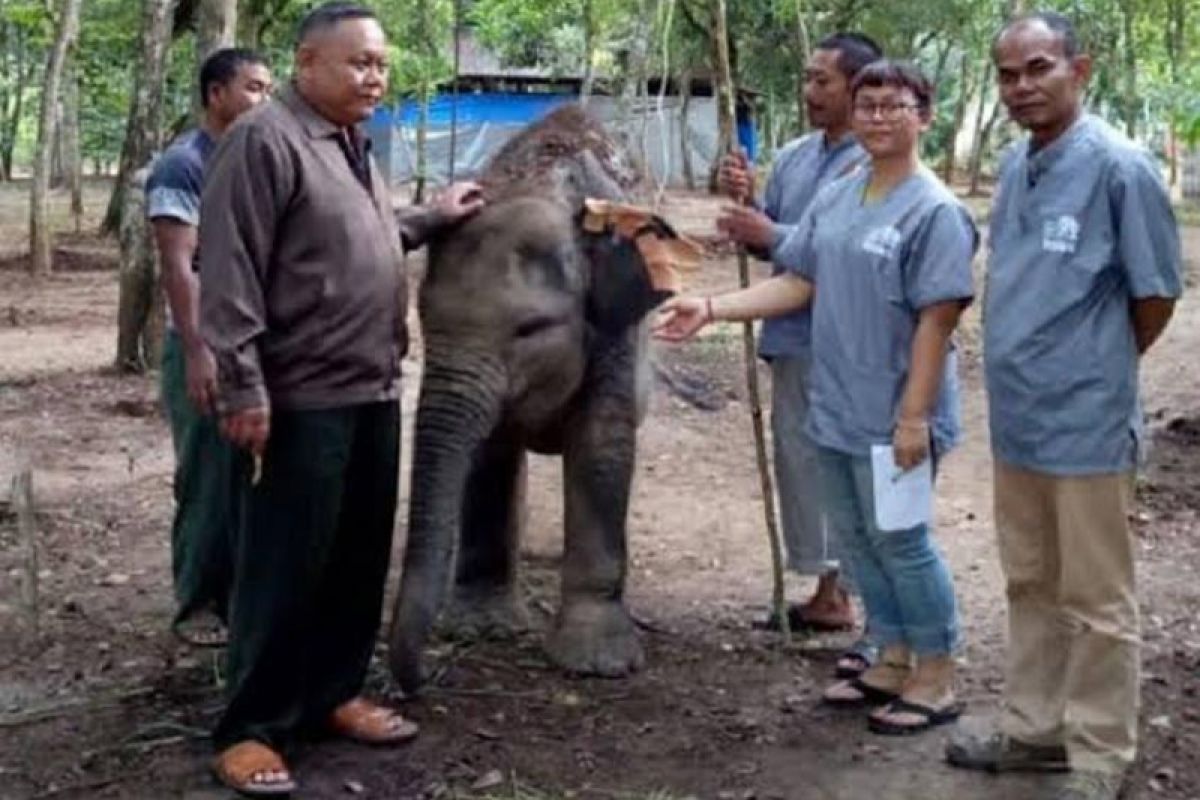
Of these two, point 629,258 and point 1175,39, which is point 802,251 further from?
point 1175,39

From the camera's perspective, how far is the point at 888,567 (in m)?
5.45

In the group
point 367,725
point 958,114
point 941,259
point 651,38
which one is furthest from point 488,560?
point 958,114

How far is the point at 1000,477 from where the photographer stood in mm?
5113

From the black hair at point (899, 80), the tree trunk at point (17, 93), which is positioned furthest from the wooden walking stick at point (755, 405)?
the tree trunk at point (17, 93)

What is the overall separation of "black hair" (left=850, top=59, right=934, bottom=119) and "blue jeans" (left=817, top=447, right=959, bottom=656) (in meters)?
1.05

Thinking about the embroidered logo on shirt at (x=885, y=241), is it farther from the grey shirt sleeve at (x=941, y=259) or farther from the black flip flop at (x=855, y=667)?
the black flip flop at (x=855, y=667)

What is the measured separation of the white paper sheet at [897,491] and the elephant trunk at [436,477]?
123 cm

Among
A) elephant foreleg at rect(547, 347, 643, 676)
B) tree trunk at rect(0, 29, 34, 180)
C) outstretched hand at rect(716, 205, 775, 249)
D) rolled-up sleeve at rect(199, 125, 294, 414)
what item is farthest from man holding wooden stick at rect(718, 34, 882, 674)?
tree trunk at rect(0, 29, 34, 180)

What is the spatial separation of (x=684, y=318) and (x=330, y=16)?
4.68 feet

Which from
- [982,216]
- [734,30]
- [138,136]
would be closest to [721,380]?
[138,136]

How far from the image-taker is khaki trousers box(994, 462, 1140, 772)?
4.80 metres

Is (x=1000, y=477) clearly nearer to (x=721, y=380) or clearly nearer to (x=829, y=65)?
(x=829, y=65)

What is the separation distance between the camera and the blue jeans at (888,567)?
539cm

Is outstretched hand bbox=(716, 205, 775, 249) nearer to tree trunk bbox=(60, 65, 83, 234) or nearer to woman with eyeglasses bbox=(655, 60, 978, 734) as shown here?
woman with eyeglasses bbox=(655, 60, 978, 734)
